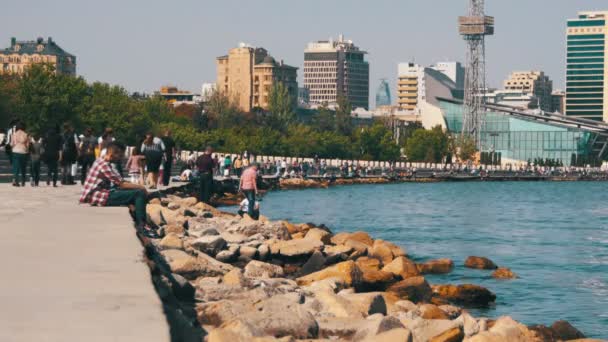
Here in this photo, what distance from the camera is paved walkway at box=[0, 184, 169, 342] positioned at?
362 inches

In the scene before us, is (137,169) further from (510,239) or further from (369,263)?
(510,239)

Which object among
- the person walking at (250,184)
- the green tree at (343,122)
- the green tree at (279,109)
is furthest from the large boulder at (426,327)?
the green tree at (343,122)

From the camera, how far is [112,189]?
69.1 feet

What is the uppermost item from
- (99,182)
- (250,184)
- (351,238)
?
(99,182)

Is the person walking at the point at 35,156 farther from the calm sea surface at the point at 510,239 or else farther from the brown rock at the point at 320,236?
the calm sea surface at the point at 510,239

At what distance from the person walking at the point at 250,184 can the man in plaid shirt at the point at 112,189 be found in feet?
27.6

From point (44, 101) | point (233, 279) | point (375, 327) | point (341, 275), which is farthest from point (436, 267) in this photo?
point (44, 101)

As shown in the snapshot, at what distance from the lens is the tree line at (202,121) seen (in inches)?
3797

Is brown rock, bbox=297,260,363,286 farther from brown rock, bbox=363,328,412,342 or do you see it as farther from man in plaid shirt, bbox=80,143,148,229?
brown rock, bbox=363,328,412,342

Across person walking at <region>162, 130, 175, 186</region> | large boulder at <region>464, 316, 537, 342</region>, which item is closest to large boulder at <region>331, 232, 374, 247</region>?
person walking at <region>162, 130, 175, 186</region>

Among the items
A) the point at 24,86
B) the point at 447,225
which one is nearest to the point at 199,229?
the point at 447,225

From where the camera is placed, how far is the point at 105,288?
11391mm

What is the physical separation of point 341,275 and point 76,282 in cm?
817

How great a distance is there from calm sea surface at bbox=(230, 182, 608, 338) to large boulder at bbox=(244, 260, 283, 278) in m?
3.66
